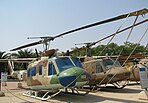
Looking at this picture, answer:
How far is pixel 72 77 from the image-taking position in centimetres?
952

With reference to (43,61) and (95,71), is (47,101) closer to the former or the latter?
(43,61)

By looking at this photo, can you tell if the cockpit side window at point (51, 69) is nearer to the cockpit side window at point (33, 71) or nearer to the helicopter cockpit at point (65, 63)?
the helicopter cockpit at point (65, 63)

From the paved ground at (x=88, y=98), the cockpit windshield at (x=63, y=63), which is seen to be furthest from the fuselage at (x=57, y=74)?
the paved ground at (x=88, y=98)

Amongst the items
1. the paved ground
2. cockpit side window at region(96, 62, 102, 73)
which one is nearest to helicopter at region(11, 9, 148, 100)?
the paved ground

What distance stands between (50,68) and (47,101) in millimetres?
1557

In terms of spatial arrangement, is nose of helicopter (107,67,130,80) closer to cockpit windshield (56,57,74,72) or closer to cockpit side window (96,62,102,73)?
cockpit side window (96,62,102,73)

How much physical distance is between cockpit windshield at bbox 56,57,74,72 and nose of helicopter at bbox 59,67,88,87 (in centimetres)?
44

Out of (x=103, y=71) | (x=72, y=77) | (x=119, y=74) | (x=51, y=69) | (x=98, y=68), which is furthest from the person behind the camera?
(x=98, y=68)

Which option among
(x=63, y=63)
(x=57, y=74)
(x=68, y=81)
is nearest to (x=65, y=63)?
(x=63, y=63)

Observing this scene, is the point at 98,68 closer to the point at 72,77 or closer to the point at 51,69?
the point at 51,69

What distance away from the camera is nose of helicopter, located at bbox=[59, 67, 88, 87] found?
376 inches

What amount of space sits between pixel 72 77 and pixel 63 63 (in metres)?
1.21

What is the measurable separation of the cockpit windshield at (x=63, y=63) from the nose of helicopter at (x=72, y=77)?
1.43ft

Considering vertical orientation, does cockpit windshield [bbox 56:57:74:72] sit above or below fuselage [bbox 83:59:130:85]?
above
